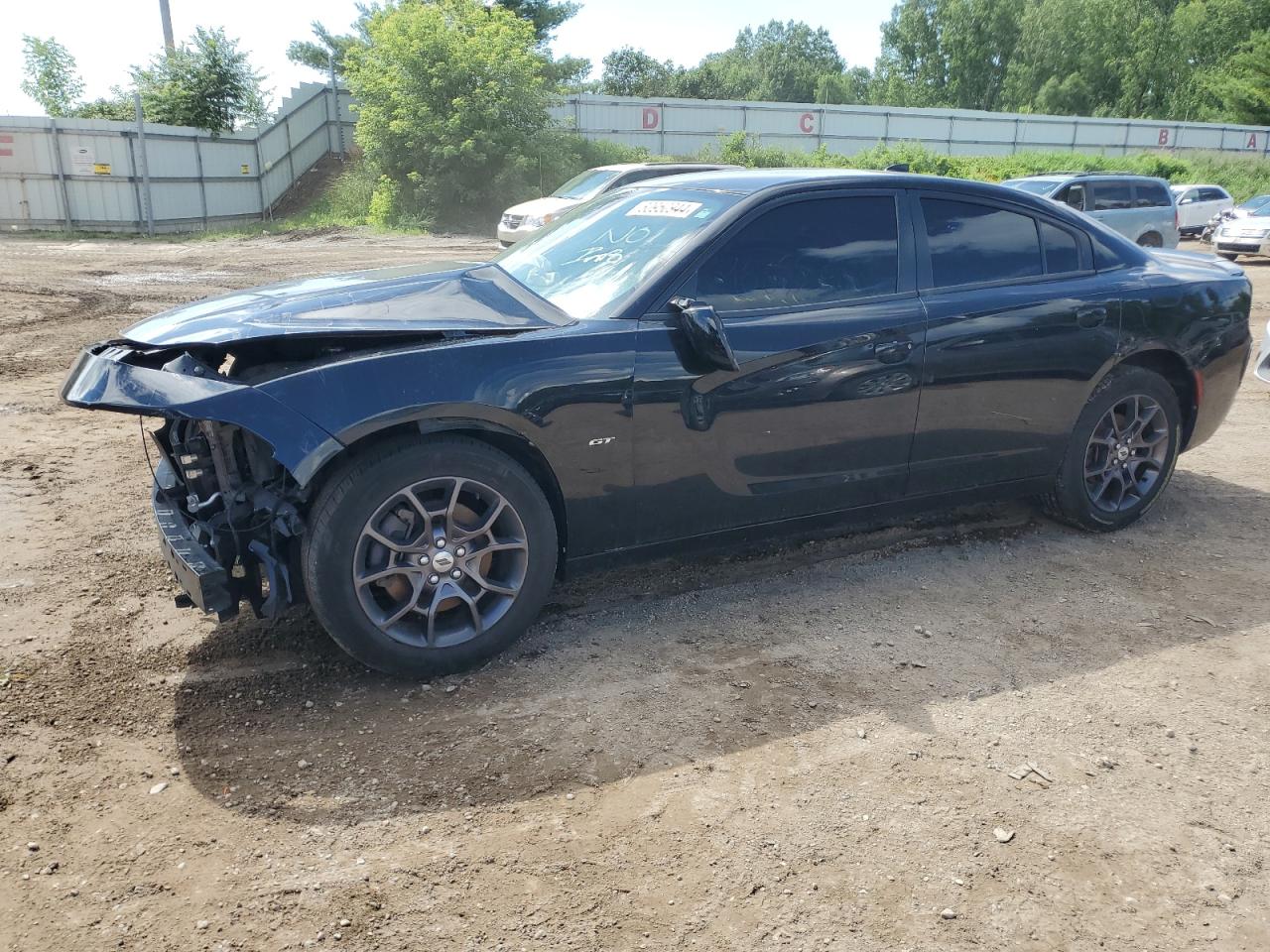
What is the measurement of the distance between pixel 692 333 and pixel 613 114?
3028 centimetres

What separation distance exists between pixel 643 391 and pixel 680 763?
4.37 ft

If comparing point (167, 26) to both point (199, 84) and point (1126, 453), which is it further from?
point (1126, 453)

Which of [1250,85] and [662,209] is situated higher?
[1250,85]

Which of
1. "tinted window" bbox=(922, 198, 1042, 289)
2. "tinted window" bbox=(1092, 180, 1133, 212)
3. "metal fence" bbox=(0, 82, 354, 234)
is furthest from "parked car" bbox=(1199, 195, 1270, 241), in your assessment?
"metal fence" bbox=(0, 82, 354, 234)

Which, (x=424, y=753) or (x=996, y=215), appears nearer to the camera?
(x=424, y=753)

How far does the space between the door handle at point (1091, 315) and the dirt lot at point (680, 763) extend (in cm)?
112

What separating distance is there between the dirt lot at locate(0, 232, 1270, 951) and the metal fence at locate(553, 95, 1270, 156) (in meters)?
27.3

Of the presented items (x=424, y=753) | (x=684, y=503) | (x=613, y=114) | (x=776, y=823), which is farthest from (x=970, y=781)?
(x=613, y=114)

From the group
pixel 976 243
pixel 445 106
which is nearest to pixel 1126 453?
pixel 976 243

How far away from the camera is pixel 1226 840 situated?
8.91 feet

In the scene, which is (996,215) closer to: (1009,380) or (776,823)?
(1009,380)

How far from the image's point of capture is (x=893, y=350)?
13.3ft

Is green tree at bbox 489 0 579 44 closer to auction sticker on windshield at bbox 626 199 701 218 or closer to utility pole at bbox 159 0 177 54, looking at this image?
utility pole at bbox 159 0 177 54

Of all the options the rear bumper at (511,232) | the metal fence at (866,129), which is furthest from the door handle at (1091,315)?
the metal fence at (866,129)
